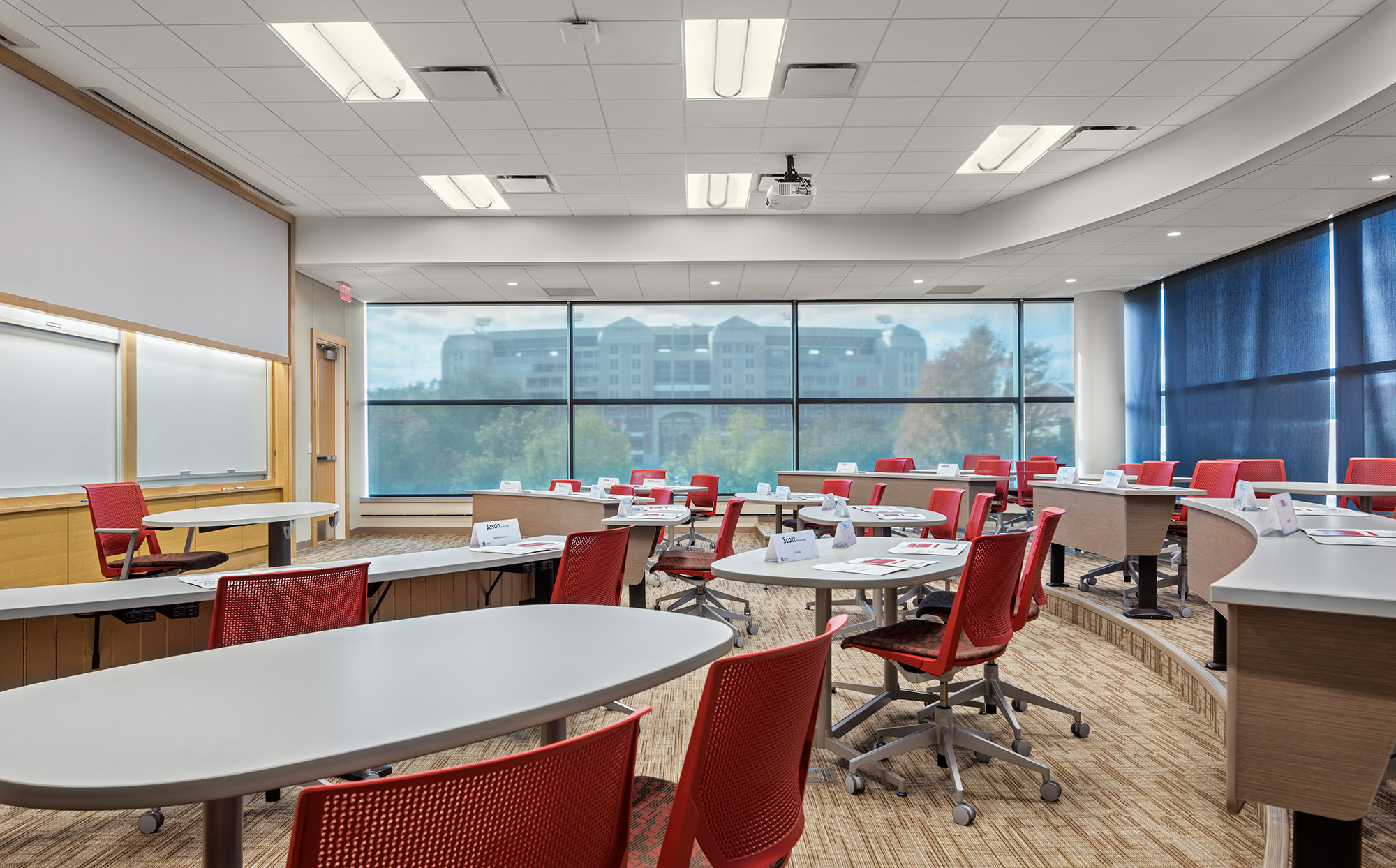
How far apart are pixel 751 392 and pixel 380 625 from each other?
29.8ft

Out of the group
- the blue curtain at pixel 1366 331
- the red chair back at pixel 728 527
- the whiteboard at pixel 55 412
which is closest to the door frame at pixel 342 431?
the whiteboard at pixel 55 412

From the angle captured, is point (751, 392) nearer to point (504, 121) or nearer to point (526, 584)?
point (504, 121)

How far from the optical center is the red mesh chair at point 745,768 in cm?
107

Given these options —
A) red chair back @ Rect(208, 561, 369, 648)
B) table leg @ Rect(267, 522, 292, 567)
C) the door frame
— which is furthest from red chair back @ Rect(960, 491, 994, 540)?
the door frame

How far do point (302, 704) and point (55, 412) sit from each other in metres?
5.78

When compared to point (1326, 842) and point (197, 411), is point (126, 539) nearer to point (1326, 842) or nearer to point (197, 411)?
point (197, 411)

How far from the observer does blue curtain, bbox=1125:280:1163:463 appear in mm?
9477

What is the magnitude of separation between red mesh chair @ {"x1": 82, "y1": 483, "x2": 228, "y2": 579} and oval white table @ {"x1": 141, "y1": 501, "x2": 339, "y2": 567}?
0.11 meters

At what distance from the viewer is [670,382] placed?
10.7 m

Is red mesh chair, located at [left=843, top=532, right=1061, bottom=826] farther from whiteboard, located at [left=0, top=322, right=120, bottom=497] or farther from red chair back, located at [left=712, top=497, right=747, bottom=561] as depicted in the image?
whiteboard, located at [left=0, top=322, right=120, bottom=497]

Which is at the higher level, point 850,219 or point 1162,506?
point 850,219

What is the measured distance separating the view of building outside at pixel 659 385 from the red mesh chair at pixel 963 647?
7.89 m

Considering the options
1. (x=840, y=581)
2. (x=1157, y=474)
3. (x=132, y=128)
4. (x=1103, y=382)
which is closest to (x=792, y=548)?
(x=840, y=581)

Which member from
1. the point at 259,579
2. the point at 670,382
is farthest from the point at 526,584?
the point at 670,382
